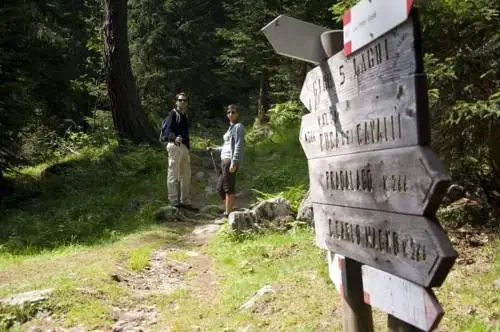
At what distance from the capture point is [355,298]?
3.00 meters

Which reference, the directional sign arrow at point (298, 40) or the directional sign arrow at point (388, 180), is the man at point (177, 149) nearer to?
the directional sign arrow at point (298, 40)

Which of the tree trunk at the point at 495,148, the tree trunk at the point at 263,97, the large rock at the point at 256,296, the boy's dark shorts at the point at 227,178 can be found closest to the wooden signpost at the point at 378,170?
the large rock at the point at 256,296

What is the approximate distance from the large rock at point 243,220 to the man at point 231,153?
1059 mm

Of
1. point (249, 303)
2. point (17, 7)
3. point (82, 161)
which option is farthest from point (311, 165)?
point (82, 161)

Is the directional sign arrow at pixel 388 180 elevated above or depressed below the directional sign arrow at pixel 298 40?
below

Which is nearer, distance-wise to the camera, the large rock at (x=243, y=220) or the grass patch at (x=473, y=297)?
the grass patch at (x=473, y=297)

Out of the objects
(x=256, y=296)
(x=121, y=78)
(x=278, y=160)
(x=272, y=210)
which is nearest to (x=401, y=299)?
(x=256, y=296)

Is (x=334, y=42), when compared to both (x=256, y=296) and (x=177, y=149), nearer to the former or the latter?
(x=256, y=296)

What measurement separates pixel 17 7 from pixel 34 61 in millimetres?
1402

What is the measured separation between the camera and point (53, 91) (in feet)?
50.0

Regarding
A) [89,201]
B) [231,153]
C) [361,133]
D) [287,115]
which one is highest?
[287,115]

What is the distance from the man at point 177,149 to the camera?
9570mm

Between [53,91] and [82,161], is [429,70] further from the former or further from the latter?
[53,91]

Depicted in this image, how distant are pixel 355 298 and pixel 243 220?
4.89 metres
